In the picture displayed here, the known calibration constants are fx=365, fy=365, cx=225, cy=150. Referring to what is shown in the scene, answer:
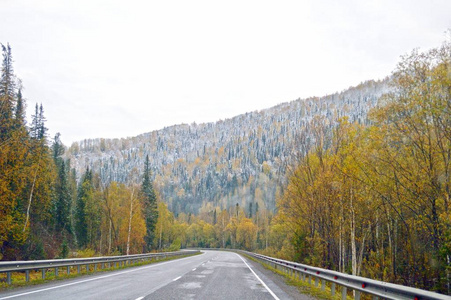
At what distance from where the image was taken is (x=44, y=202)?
30.6m

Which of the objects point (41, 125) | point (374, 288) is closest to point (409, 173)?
point (374, 288)

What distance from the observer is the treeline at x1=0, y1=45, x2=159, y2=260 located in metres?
21.4

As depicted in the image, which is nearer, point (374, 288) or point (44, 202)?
point (374, 288)

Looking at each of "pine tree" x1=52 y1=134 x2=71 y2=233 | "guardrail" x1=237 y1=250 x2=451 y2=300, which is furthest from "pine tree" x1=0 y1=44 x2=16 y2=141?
"pine tree" x1=52 y1=134 x2=71 y2=233

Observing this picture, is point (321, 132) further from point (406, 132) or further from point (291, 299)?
point (291, 299)

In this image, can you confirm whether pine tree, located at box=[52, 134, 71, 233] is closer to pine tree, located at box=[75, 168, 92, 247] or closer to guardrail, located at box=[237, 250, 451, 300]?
pine tree, located at box=[75, 168, 92, 247]

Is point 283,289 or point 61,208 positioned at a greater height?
point 61,208

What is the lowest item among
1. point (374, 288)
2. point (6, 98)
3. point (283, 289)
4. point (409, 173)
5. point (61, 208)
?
point (283, 289)

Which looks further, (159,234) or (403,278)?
(159,234)

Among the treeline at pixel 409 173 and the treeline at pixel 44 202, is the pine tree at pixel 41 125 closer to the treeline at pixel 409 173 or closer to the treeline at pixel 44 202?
the treeline at pixel 44 202

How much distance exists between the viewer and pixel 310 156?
31.2 meters

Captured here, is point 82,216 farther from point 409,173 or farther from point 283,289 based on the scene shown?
point 409,173

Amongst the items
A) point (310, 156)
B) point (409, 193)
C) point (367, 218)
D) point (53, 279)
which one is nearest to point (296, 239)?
point (310, 156)

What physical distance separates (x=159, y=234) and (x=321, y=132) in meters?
64.3
